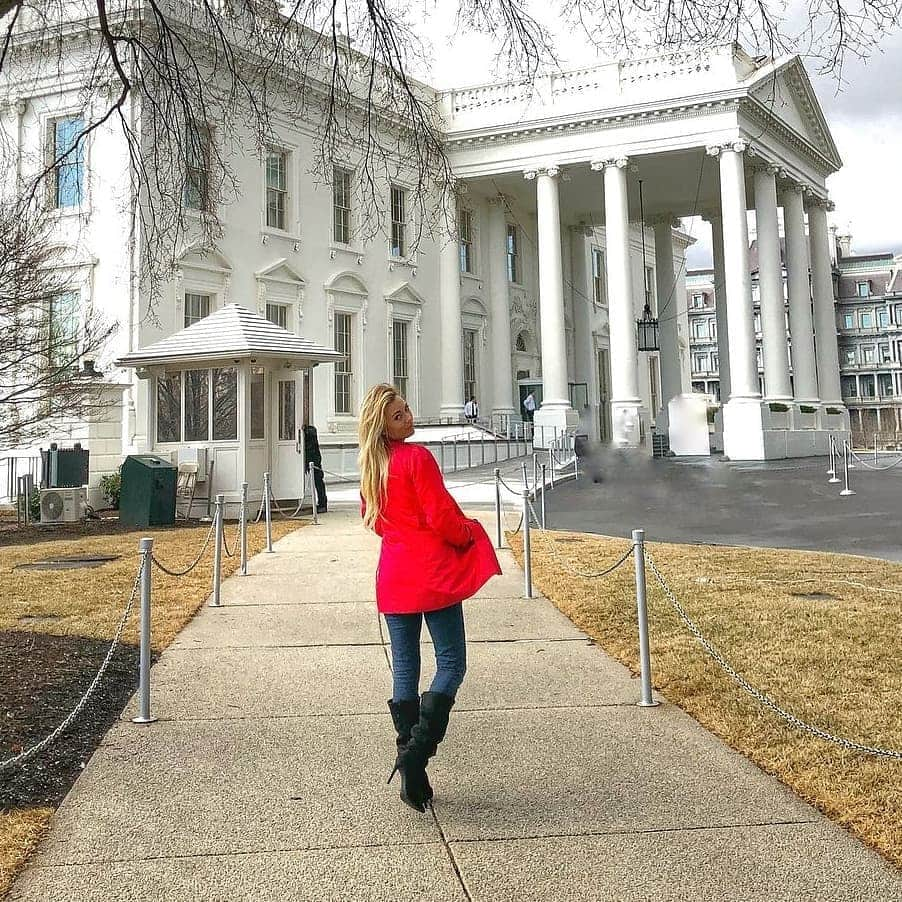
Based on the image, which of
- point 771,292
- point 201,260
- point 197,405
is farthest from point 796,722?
point 771,292

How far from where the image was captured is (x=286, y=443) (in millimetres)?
18609

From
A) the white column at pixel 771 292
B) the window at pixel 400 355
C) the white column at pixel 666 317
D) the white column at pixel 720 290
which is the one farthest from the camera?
the white column at pixel 666 317

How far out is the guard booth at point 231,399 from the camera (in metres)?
17.8

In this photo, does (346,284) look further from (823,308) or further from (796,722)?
(796,722)

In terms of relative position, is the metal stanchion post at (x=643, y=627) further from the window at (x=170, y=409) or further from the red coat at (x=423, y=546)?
the window at (x=170, y=409)

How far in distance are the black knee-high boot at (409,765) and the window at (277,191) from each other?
26.1 m

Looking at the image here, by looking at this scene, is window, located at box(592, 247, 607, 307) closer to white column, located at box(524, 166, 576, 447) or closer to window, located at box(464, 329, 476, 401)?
window, located at box(464, 329, 476, 401)

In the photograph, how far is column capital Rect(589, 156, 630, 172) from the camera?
111 ft

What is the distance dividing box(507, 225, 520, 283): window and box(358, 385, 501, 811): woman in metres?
37.1

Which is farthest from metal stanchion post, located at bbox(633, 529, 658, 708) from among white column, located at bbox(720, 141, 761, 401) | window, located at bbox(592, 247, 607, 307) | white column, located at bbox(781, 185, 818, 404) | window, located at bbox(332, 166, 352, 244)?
window, located at bbox(592, 247, 607, 307)

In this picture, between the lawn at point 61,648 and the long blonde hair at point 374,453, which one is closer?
the long blonde hair at point 374,453

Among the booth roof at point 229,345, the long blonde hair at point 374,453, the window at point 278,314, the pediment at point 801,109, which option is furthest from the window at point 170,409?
the pediment at point 801,109

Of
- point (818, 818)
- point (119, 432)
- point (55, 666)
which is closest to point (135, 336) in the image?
point (119, 432)

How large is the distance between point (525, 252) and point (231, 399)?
26.1 meters
